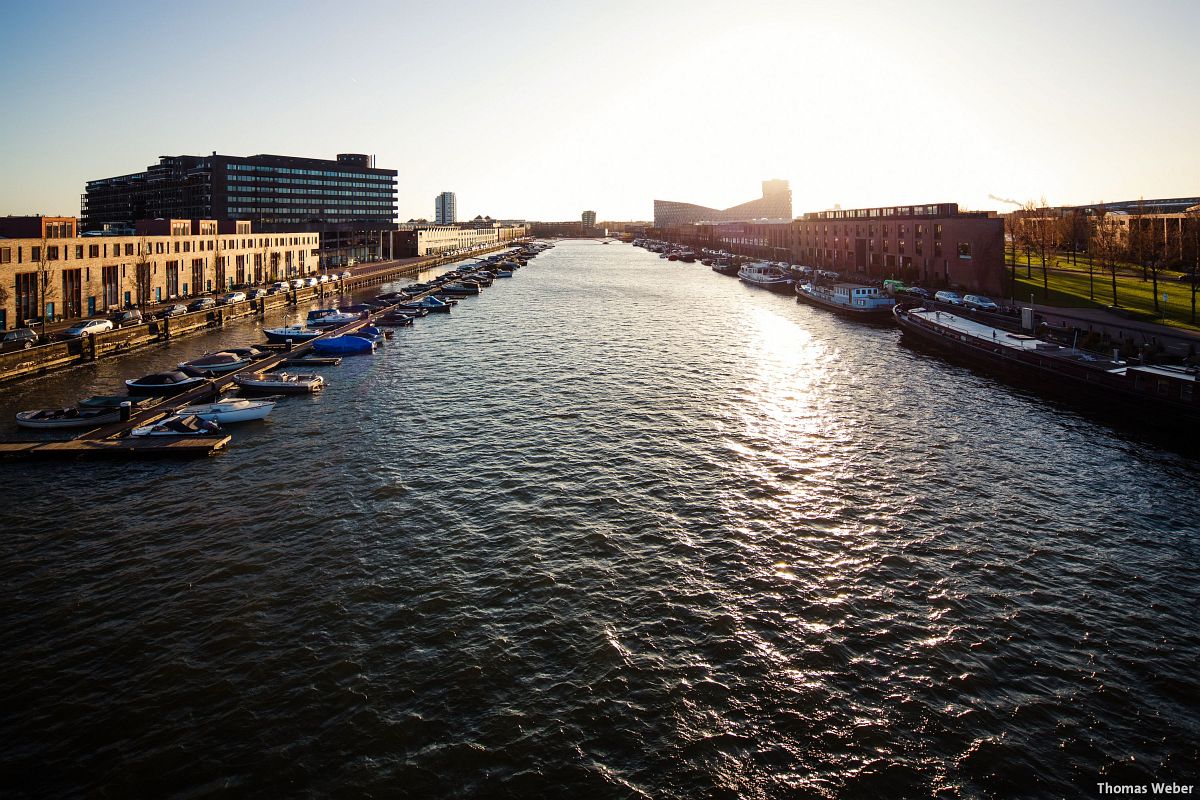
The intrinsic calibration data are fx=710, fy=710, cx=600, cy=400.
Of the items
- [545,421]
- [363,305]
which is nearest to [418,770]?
[545,421]

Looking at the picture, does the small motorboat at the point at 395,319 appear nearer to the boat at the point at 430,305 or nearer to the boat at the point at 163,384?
the boat at the point at 430,305

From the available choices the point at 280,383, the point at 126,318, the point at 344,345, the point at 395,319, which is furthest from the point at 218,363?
the point at 395,319

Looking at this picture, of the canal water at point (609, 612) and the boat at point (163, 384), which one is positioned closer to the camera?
the canal water at point (609, 612)

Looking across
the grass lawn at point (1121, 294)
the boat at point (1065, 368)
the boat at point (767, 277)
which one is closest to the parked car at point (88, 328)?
the boat at point (1065, 368)

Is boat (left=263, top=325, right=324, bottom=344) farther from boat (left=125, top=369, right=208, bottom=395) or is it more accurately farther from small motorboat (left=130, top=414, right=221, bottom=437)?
small motorboat (left=130, top=414, right=221, bottom=437)

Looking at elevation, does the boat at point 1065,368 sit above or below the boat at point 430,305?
below
